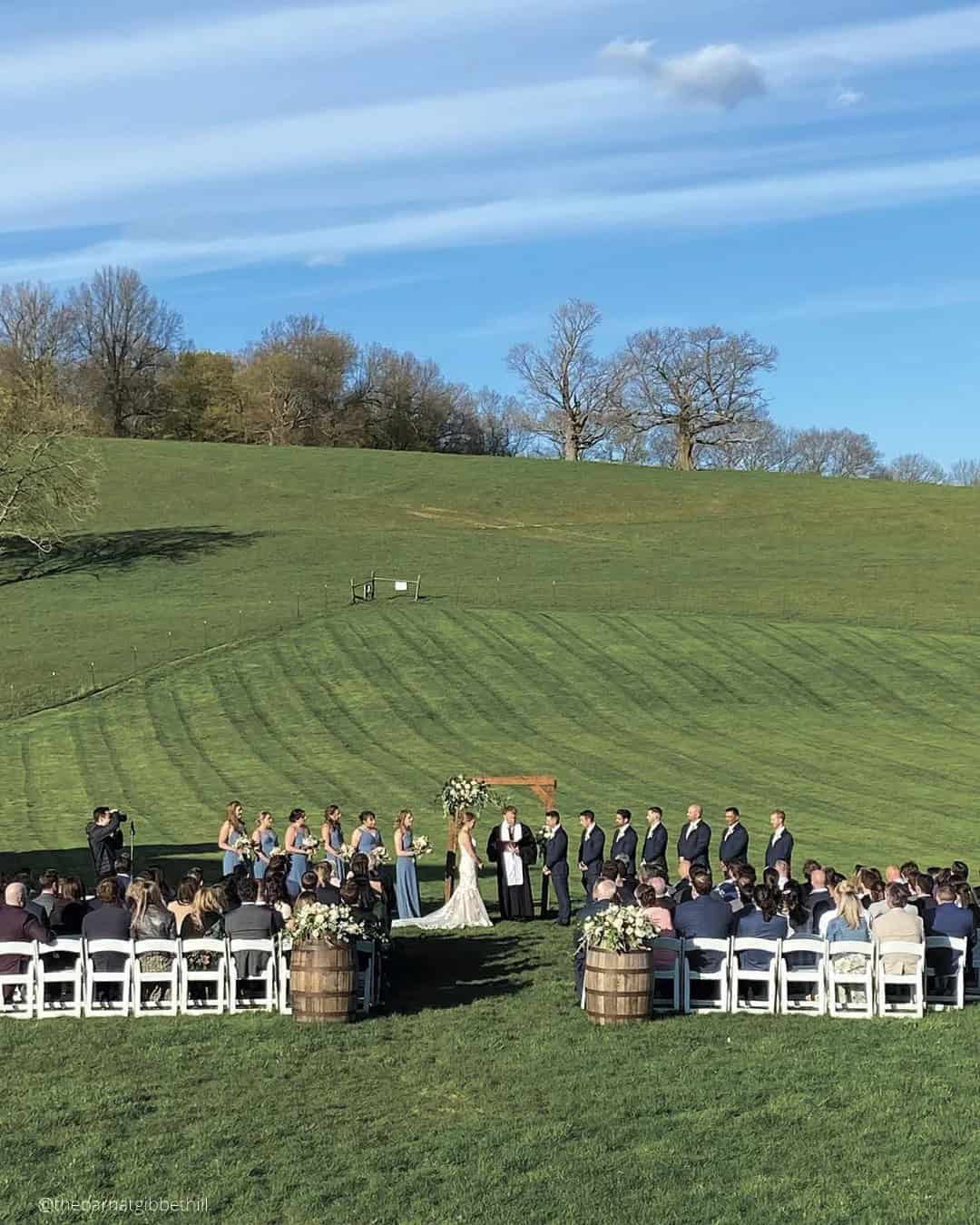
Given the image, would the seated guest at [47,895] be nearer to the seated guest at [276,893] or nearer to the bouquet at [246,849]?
the seated guest at [276,893]

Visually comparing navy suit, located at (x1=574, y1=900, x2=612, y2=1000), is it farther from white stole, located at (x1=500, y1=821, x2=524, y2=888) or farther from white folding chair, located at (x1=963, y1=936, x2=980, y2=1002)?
white stole, located at (x1=500, y1=821, x2=524, y2=888)

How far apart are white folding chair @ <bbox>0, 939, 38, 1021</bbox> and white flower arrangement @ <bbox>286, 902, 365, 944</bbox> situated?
105 inches

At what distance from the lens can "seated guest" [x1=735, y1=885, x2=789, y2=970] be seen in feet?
50.6

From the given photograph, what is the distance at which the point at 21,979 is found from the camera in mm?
14992

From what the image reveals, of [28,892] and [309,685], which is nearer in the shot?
[28,892]

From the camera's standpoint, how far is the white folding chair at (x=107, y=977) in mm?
15016

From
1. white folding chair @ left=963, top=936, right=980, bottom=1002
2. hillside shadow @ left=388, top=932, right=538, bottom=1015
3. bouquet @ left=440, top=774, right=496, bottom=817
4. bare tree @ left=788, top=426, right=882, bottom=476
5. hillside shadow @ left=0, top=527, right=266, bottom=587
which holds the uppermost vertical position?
bare tree @ left=788, top=426, right=882, bottom=476

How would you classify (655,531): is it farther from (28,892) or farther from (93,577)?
(28,892)

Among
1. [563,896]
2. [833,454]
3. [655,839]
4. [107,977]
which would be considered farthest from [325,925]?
[833,454]

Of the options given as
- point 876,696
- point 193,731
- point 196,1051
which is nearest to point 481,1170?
point 196,1051

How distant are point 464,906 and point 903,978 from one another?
726cm

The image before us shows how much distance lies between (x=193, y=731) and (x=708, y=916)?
2728 cm

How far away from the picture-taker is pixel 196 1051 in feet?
44.6

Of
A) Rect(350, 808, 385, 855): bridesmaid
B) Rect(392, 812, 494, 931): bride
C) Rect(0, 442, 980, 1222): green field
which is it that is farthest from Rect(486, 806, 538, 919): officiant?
Rect(350, 808, 385, 855): bridesmaid
